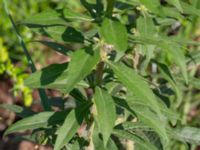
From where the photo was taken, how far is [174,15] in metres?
2.14

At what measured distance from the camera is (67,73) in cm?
211

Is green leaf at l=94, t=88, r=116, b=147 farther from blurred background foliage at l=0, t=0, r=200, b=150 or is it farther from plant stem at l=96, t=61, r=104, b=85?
blurred background foliage at l=0, t=0, r=200, b=150

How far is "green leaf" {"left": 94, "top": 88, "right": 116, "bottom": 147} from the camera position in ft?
6.09

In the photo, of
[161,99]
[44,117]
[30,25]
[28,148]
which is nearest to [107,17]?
[30,25]

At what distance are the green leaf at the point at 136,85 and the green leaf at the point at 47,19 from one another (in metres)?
0.23

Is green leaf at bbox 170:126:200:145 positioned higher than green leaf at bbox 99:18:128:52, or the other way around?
green leaf at bbox 99:18:128:52

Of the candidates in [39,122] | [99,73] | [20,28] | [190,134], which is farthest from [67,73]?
[20,28]

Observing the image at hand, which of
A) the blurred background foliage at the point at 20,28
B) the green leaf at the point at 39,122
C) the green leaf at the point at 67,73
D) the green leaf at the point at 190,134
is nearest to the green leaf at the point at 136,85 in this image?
the green leaf at the point at 67,73

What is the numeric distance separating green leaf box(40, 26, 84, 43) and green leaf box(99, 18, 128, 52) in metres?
0.17

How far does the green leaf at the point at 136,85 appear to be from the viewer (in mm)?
1854

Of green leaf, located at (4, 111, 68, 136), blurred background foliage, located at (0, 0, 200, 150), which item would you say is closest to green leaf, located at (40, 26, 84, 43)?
green leaf, located at (4, 111, 68, 136)

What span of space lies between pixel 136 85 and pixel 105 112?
0.13 meters

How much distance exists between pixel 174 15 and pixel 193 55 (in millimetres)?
550

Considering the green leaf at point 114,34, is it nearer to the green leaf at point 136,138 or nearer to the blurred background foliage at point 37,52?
the green leaf at point 136,138
